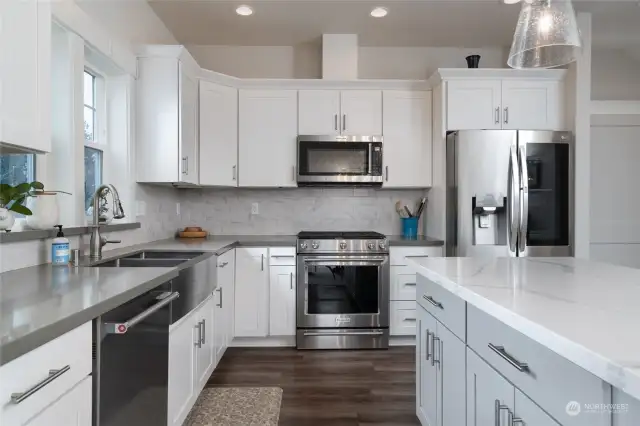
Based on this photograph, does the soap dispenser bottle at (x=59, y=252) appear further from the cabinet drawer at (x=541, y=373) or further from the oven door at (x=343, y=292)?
the oven door at (x=343, y=292)

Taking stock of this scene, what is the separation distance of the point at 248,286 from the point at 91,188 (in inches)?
54.8

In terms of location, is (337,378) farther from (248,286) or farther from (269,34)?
(269,34)

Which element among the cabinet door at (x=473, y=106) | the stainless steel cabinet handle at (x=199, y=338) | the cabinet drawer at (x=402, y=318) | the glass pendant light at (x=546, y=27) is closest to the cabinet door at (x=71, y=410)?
the stainless steel cabinet handle at (x=199, y=338)

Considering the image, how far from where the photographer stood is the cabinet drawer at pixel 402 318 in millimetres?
3539

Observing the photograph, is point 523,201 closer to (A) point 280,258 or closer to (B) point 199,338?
(A) point 280,258

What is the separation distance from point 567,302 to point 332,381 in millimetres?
2009

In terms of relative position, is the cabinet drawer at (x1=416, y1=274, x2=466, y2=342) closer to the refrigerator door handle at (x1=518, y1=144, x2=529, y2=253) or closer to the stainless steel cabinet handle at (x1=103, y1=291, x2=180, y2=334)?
the stainless steel cabinet handle at (x1=103, y1=291, x2=180, y2=334)

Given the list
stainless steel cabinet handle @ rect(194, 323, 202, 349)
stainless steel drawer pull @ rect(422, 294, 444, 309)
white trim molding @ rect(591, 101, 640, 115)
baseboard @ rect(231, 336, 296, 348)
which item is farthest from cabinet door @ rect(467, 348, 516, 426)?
white trim molding @ rect(591, 101, 640, 115)

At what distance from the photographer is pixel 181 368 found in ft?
6.64

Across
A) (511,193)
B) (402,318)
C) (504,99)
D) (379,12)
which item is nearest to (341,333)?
(402,318)

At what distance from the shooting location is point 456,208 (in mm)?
3412

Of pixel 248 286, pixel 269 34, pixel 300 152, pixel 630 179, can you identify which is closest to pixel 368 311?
pixel 248 286

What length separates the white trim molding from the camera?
407 centimetres

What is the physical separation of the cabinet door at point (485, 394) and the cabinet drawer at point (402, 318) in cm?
208
